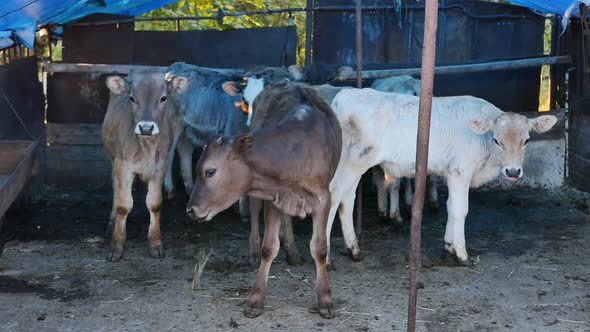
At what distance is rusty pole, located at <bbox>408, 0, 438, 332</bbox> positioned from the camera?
4965 mm

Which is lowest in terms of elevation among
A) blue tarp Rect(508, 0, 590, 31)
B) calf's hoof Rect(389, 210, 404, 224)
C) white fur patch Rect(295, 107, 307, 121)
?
calf's hoof Rect(389, 210, 404, 224)

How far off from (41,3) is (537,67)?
627 cm

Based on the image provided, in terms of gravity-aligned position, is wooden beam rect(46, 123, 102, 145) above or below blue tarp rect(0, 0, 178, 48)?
below

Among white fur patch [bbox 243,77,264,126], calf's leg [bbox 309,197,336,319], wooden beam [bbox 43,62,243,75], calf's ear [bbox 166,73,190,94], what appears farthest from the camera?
wooden beam [bbox 43,62,243,75]

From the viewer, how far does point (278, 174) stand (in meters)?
6.00

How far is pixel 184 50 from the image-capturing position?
10.9 meters

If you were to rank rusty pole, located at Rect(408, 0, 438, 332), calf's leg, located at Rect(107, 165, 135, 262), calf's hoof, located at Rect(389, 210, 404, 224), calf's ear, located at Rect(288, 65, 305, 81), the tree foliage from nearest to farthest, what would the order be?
1. rusty pole, located at Rect(408, 0, 438, 332)
2. calf's leg, located at Rect(107, 165, 135, 262)
3. calf's ear, located at Rect(288, 65, 305, 81)
4. calf's hoof, located at Rect(389, 210, 404, 224)
5. the tree foliage

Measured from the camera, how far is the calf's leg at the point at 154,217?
7906 mm

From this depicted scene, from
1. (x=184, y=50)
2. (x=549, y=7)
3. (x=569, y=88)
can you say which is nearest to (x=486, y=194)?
(x=569, y=88)

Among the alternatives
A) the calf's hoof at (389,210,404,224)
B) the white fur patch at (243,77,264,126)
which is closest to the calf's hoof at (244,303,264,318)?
the white fur patch at (243,77,264,126)

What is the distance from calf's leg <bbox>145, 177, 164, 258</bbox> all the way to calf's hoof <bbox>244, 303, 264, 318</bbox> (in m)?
1.84

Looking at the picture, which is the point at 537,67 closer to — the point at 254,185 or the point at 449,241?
the point at 449,241

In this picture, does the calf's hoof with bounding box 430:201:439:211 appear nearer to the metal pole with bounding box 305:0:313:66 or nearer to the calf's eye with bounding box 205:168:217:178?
the metal pole with bounding box 305:0:313:66

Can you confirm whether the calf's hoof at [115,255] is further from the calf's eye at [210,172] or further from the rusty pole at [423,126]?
the rusty pole at [423,126]
